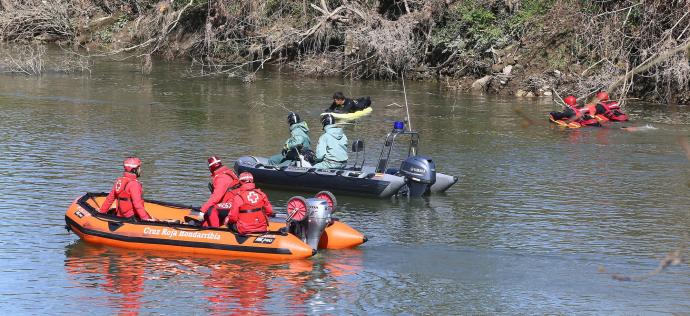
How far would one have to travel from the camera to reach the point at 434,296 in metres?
12.3

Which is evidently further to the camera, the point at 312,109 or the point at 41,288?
the point at 312,109

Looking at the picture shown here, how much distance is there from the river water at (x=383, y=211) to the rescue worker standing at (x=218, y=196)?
739 millimetres

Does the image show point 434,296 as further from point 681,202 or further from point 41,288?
point 681,202

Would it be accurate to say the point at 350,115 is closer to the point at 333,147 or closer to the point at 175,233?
the point at 333,147

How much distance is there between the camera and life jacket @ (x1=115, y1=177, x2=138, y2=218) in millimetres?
13906

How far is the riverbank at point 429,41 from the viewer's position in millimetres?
30797

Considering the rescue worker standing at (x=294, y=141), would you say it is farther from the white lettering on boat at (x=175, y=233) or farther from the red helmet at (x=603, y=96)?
the red helmet at (x=603, y=96)

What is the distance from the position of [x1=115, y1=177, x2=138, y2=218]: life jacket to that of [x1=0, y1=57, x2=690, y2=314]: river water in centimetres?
55

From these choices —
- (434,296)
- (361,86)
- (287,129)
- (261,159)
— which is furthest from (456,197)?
(361,86)

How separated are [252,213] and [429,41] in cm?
2380

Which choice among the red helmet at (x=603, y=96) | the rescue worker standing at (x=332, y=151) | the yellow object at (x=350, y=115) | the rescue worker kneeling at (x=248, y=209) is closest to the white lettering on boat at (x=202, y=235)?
the rescue worker kneeling at (x=248, y=209)

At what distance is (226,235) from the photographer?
13.3 metres

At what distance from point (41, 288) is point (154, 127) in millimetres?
13094

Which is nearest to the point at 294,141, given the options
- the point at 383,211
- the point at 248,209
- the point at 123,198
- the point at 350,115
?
the point at 383,211
